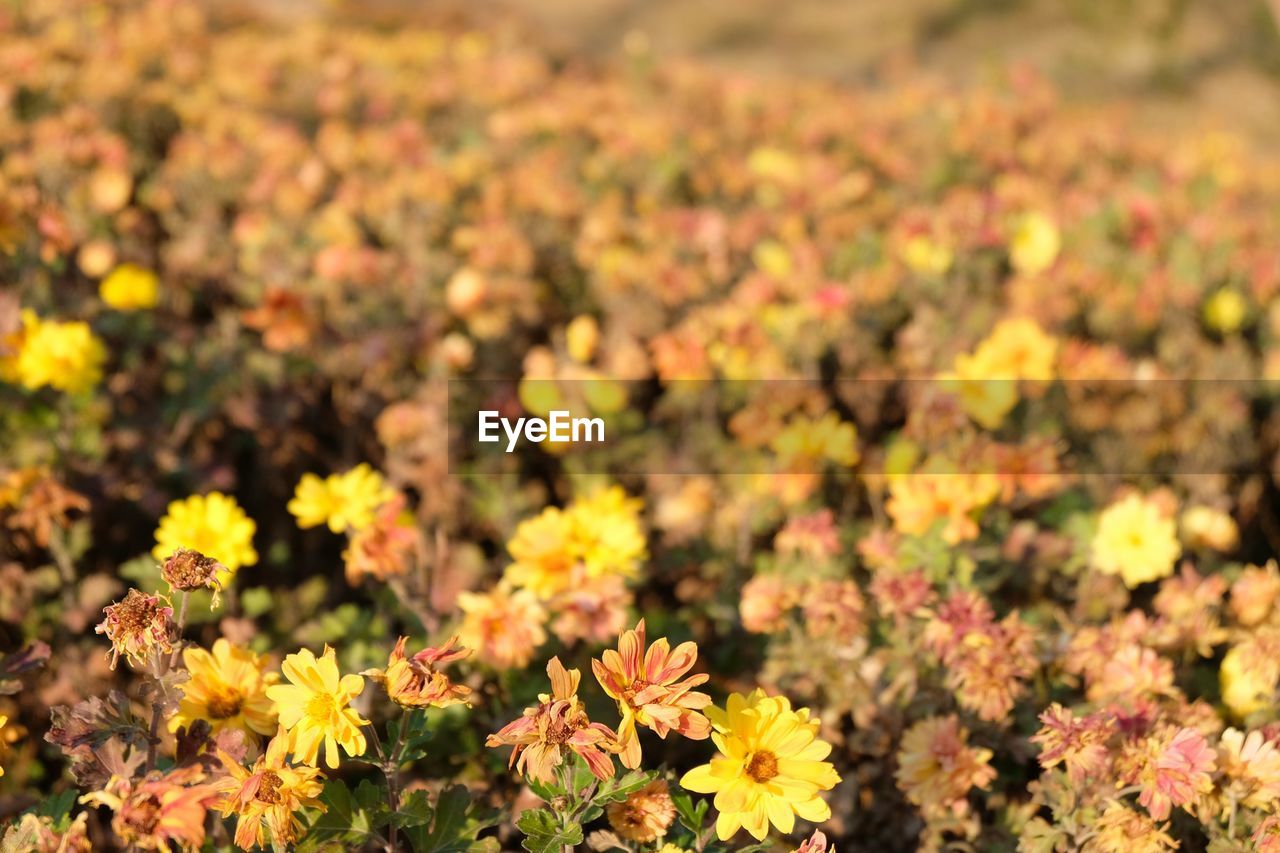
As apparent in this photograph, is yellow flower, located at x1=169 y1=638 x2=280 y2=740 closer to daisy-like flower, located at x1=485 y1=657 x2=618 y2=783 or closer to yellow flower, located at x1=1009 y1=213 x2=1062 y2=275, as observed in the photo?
daisy-like flower, located at x1=485 y1=657 x2=618 y2=783

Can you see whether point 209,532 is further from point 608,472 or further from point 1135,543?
point 1135,543

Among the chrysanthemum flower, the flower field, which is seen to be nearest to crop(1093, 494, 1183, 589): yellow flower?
the flower field

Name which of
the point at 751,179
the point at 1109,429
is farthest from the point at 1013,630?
the point at 751,179

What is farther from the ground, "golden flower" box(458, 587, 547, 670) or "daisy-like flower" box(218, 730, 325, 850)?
"daisy-like flower" box(218, 730, 325, 850)

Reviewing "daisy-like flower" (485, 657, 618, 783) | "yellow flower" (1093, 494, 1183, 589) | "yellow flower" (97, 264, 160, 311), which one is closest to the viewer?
"daisy-like flower" (485, 657, 618, 783)

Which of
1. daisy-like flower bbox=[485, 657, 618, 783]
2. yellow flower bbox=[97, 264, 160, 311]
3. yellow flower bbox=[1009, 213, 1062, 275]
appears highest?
yellow flower bbox=[97, 264, 160, 311]

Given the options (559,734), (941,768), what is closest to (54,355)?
(559,734)

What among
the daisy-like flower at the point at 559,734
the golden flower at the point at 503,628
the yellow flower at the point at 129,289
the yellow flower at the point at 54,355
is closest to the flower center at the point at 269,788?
the daisy-like flower at the point at 559,734

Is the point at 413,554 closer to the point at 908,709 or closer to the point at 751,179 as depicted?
the point at 908,709
